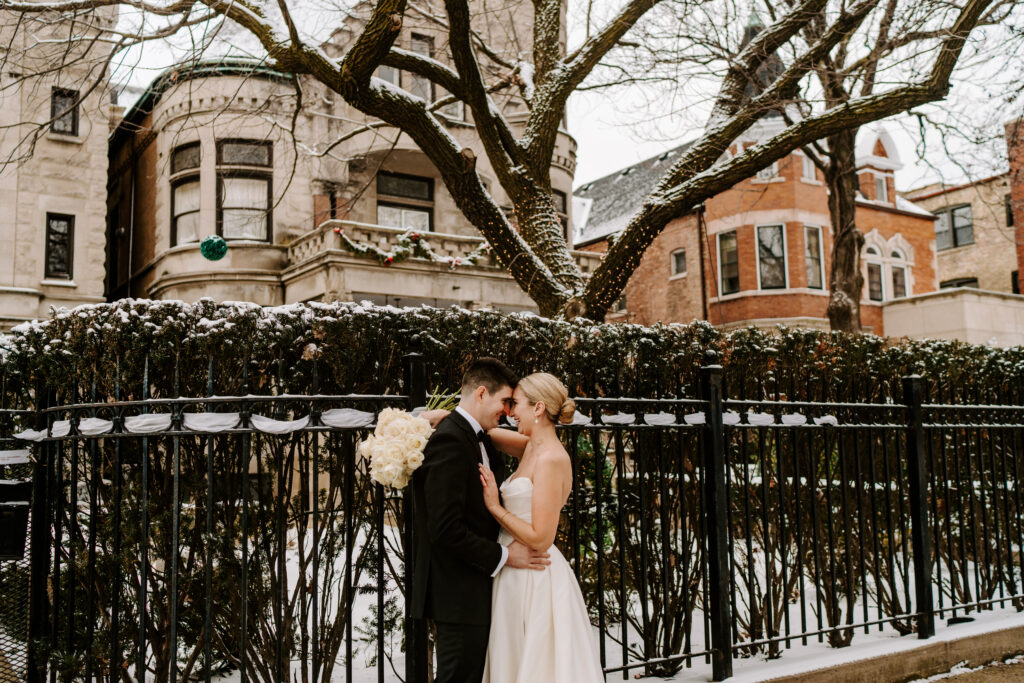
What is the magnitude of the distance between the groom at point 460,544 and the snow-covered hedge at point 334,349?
900 mm

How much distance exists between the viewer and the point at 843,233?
52.6ft

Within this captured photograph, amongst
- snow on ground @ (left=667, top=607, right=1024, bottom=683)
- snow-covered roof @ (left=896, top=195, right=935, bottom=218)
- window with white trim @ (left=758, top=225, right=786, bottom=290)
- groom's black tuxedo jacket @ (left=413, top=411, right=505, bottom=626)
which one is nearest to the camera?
groom's black tuxedo jacket @ (left=413, top=411, right=505, bottom=626)

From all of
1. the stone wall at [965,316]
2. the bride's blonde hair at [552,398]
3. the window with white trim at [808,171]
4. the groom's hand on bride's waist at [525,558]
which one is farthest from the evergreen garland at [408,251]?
the stone wall at [965,316]

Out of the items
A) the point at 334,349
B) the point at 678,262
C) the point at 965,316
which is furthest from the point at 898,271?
the point at 334,349

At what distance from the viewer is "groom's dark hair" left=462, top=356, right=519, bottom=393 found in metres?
4.01

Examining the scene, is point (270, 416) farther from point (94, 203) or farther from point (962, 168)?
point (94, 203)

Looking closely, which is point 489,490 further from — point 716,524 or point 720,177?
point 720,177

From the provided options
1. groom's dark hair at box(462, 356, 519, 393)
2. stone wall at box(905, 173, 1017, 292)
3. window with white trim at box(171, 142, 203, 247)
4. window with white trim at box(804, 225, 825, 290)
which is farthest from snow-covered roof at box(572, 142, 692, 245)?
groom's dark hair at box(462, 356, 519, 393)

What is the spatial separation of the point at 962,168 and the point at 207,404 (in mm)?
12630

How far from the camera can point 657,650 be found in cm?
589

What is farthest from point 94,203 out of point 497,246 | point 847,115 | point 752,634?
point 752,634

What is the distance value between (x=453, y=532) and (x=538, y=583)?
57cm

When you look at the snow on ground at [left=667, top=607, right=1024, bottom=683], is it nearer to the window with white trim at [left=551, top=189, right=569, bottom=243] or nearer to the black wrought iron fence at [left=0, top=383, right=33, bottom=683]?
the black wrought iron fence at [left=0, top=383, right=33, bottom=683]

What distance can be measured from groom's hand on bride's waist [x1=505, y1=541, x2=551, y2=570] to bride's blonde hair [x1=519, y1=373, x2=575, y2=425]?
0.65 meters
